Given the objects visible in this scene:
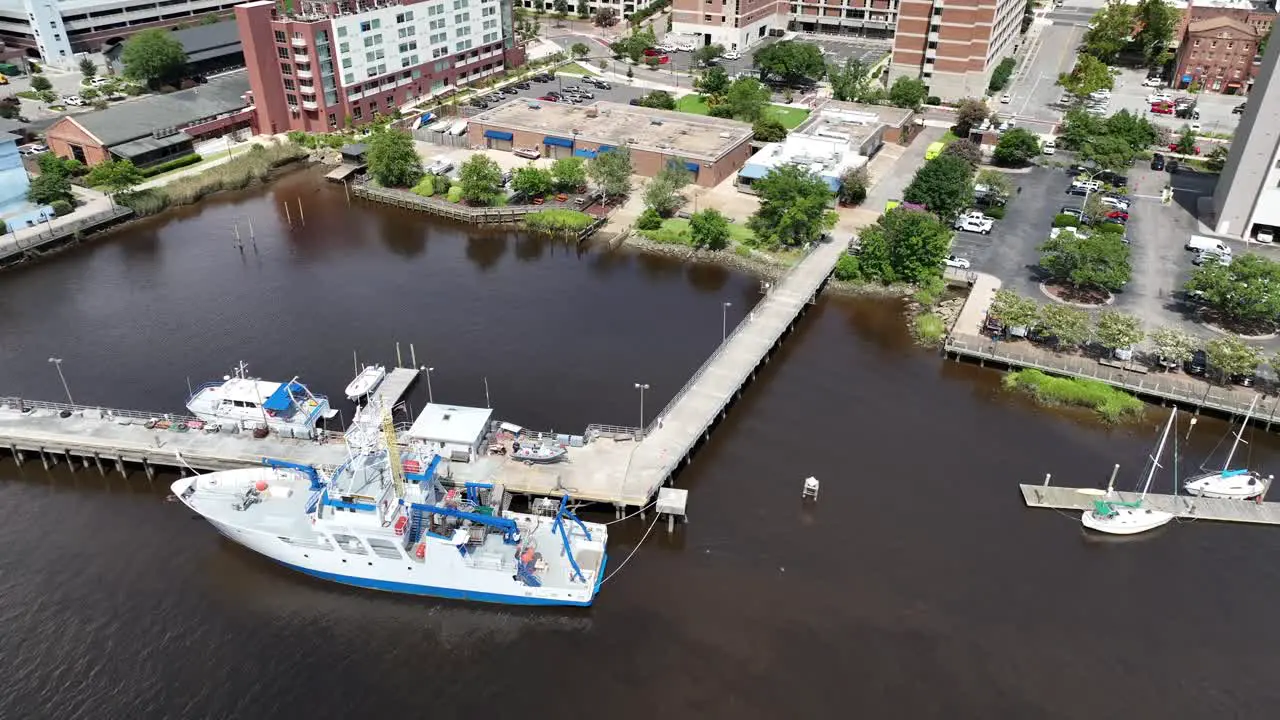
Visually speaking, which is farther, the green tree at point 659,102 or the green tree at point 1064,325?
the green tree at point 659,102

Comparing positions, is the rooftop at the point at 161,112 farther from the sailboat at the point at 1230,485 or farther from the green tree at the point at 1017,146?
the sailboat at the point at 1230,485

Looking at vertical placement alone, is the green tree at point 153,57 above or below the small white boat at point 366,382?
above

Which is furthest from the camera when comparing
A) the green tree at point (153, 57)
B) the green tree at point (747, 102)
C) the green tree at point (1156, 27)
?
the green tree at point (1156, 27)

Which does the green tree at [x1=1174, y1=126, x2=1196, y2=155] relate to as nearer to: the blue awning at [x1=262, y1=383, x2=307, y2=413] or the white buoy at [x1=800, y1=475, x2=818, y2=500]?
the white buoy at [x1=800, y1=475, x2=818, y2=500]

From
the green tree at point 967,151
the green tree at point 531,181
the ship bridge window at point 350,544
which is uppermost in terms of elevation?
the green tree at point 967,151

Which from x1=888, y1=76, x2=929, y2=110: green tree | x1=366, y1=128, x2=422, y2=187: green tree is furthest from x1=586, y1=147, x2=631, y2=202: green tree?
x1=888, y1=76, x2=929, y2=110: green tree

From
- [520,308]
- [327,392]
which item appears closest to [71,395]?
[327,392]

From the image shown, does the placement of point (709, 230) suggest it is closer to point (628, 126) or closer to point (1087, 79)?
point (628, 126)

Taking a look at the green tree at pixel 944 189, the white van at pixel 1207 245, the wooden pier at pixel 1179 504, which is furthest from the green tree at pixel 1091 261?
the wooden pier at pixel 1179 504
